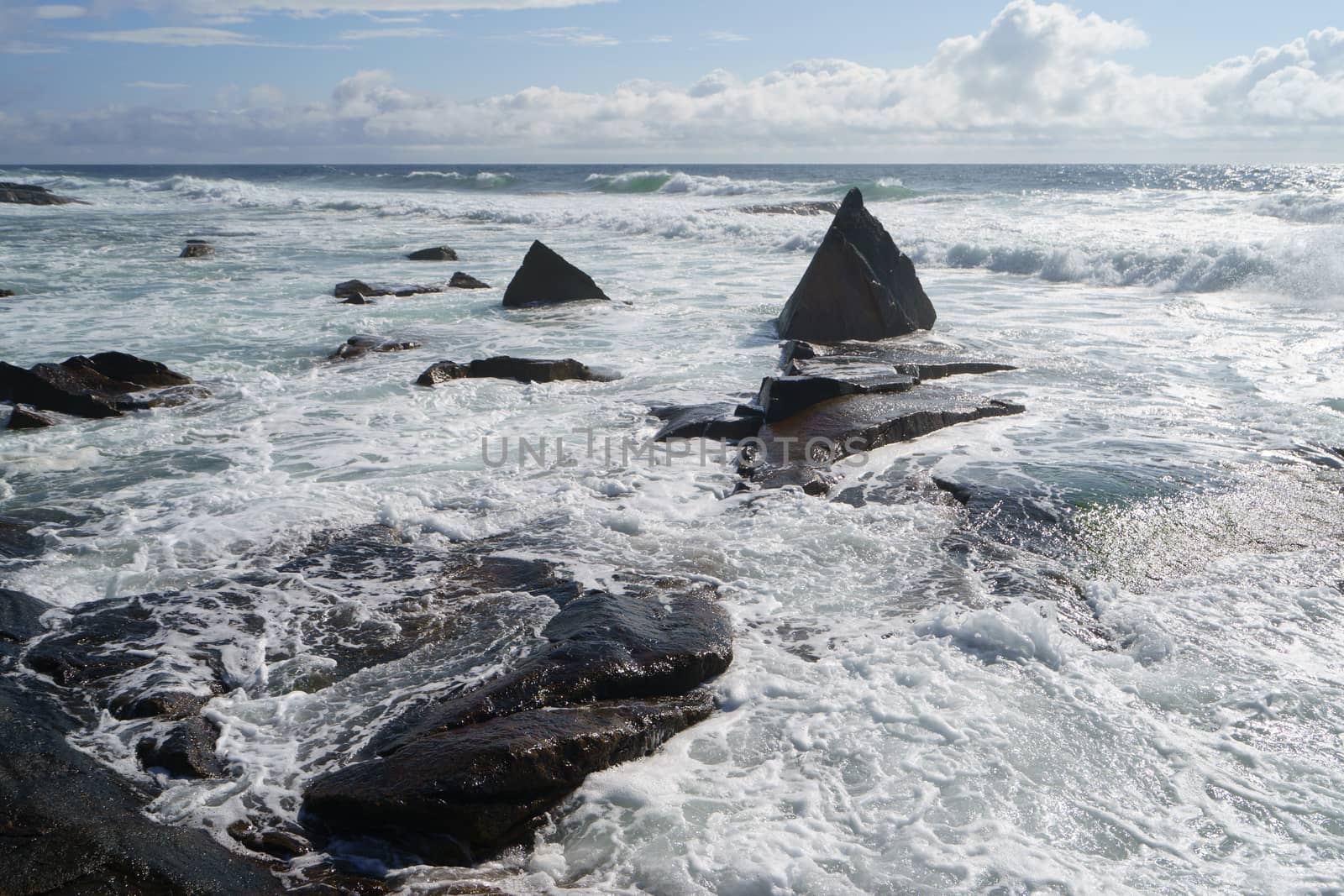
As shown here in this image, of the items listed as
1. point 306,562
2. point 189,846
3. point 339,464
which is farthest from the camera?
point 339,464

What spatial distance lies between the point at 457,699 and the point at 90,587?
2456 mm

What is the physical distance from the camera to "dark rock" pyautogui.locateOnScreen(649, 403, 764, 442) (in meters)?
7.73

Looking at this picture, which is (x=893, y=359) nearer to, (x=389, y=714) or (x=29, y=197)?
(x=389, y=714)

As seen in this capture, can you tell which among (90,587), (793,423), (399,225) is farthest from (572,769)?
(399,225)

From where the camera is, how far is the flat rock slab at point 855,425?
7.05 metres

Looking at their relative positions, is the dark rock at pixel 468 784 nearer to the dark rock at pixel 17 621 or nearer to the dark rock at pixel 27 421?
the dark rock at pixel 17 621

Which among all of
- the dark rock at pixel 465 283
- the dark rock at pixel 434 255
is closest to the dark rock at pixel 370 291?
the dark rock at pixel 465 283

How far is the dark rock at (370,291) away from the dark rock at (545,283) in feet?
6.00

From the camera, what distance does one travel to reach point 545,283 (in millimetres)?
14289

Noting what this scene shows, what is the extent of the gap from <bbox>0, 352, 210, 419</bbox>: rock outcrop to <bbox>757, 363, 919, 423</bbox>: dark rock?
17.1ft

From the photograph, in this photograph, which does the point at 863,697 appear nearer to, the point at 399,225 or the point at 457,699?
the point at 457,699

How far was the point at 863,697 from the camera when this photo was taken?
4.03 m

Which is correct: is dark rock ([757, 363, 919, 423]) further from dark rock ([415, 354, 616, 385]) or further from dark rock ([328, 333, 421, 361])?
dark rock ([328, 333, 421, 361])

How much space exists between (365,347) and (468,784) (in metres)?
8.65
